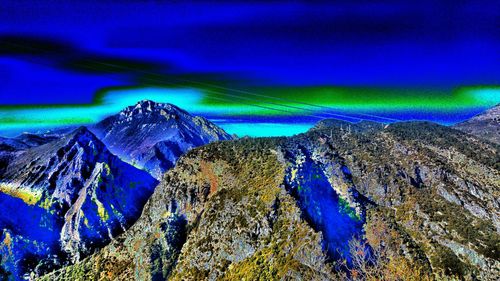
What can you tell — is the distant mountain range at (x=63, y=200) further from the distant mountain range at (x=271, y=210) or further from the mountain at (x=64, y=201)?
the distant mountain range at (x=271, y=210)

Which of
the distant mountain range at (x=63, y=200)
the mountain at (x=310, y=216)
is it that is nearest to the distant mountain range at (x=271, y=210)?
the mountain at (x=310, y=216)

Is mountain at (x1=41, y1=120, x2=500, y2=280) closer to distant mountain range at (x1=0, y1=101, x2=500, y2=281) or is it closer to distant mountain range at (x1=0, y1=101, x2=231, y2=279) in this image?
distant mountain range at (x1=0, y1=101, x2=500, y2=281)

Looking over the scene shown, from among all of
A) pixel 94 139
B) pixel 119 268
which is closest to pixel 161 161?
pixel 94 139

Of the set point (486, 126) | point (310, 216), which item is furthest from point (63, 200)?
point (486, 126)

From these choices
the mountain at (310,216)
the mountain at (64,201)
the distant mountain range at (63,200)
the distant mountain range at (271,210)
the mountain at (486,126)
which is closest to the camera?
the mountain at (310,216)

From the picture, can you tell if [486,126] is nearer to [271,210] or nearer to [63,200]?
[271,210]

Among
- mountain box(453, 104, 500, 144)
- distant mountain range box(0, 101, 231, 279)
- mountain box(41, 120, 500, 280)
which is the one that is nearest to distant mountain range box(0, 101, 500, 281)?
mountain box(41, 120, 500, 280)

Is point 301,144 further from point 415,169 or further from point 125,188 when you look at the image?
point 125,188
